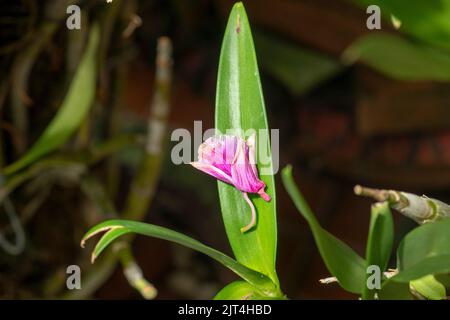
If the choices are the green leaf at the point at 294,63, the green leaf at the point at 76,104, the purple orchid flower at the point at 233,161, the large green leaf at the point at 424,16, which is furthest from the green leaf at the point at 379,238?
the green leaf at the point at 294,63

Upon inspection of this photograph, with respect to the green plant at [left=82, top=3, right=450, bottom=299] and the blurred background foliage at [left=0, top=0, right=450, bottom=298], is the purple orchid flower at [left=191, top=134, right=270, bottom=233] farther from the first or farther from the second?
the blurred background foliage at [left=0, top=0, right=450, bottom=298]

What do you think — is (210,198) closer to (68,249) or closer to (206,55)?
(206,55)

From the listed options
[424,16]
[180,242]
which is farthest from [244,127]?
[424,16]

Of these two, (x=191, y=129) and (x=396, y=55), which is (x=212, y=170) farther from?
(x=191, y=129)

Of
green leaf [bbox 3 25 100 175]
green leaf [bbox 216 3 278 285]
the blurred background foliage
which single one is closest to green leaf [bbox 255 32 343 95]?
the blurred background foliage

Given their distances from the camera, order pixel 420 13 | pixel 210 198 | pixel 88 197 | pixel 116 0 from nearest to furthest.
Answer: pixel 420 13, pixel 116 0, pixel 88 197, pixel 210 198
